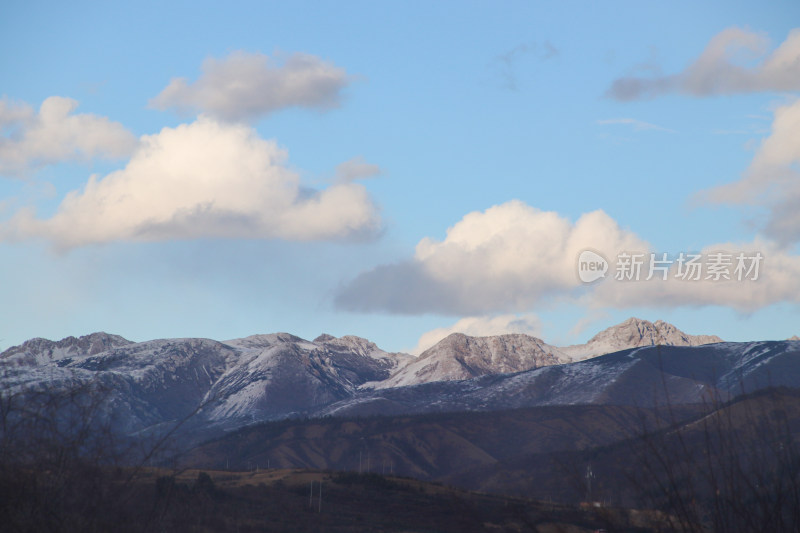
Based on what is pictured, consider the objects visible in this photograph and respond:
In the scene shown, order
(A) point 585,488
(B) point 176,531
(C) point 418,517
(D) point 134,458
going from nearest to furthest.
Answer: (A) point 585,488
(D) point 134,458
(B) point 176,531
(C) point 418,517

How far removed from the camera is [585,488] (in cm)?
1418

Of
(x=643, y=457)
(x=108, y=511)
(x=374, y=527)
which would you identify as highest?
(x=643, y=457)

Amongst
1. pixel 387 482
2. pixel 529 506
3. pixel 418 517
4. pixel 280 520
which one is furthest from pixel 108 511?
pixel 387 482

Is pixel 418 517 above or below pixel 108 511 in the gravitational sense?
below

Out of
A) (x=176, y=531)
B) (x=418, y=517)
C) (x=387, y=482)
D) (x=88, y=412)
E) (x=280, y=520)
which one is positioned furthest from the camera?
(x=387, y=482)

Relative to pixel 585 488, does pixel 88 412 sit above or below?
above

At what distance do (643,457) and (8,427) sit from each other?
1693 cm

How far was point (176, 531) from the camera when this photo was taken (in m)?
47.6

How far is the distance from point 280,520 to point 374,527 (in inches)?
430

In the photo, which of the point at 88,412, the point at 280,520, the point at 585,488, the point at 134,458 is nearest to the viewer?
the point at 585,488

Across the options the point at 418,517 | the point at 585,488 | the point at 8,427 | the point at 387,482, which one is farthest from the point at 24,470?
the point at 387,482

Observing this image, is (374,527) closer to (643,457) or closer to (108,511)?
(108,511)

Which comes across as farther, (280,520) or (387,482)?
(387,482)

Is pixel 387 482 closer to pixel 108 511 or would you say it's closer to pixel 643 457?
pixel 108 511
